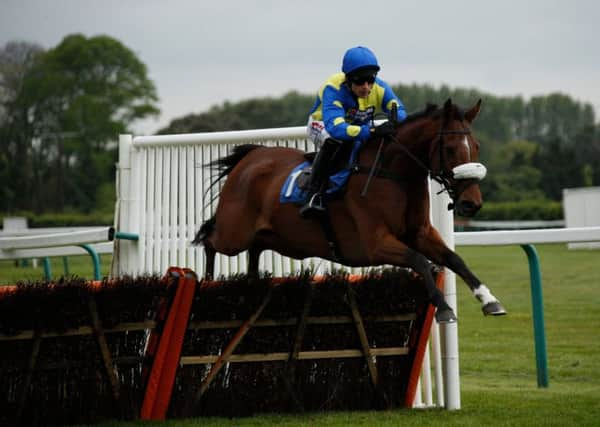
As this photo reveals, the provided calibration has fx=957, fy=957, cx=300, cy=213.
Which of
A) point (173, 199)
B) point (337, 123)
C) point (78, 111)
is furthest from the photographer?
point (78, 111)

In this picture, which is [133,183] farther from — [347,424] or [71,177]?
[71,177]

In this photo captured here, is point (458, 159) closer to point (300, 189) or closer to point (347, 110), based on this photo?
point (347, 110)

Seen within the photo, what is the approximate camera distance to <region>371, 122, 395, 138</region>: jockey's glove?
247 inches

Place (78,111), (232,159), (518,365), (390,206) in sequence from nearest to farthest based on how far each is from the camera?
(390,206), (232,159), (518,365), (78,111)

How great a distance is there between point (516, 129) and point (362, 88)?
70515 mm

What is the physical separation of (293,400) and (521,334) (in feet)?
20.2

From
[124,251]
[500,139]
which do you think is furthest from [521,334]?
[500,139]

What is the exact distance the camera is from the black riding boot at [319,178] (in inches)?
251

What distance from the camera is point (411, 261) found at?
585cm

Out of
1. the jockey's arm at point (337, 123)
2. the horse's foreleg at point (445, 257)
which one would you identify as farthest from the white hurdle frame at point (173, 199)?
the horse's foreleg at point (445, 257)

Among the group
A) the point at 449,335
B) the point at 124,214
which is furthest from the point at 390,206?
the point at 124,214

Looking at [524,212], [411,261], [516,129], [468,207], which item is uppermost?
[516,129]

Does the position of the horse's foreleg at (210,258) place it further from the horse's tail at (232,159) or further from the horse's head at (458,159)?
the horse's head at (458,159)

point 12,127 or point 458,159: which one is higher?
point 12,127
